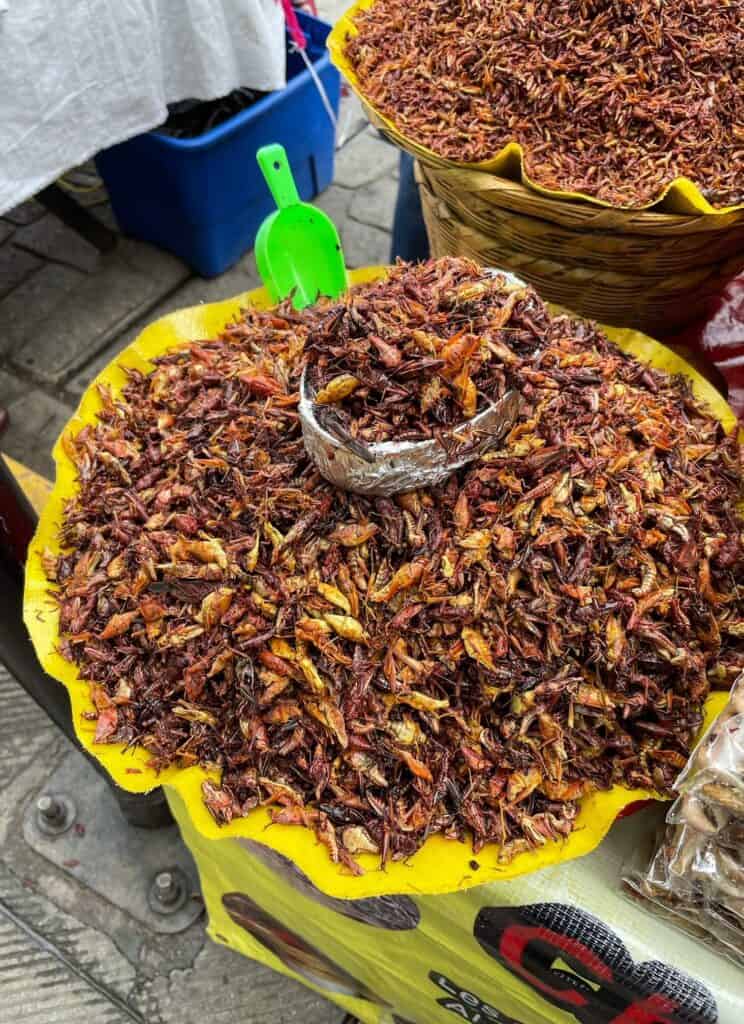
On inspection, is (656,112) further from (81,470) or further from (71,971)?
(71,971)

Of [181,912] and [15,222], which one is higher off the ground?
[15,222]

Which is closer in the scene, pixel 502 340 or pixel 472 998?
pixel 502 340

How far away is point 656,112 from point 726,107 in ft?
0.52

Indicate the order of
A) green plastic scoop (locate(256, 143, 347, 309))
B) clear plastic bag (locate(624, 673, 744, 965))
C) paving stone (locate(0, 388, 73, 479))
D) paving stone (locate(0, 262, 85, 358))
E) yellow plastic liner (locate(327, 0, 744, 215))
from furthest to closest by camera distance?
paving stone (locate(0, 262, 85, 358))
paving stone (locate(0, 388, 73, 479))
green plastic scoop (locate(256, 143, 347, 309))
yellow plastic liner (locate(327, 0, 744, 215))
clear plastic bag (locate(624, 673, 744, 965))

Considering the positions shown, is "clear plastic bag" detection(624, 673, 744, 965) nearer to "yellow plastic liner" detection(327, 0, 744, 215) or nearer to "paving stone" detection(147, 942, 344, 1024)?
"yellow plastic liner" detection(327, 0, 744, 215)

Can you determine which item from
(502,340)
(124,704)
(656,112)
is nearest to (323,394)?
(502,340)

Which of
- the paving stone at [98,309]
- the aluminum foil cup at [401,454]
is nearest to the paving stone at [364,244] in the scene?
the paving stone at [98,309]

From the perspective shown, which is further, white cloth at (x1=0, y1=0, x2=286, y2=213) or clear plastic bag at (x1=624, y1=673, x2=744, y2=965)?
white cloth at (x1=0, y1=0, x2=286, y2=213)

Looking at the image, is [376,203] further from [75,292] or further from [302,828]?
[302,828]

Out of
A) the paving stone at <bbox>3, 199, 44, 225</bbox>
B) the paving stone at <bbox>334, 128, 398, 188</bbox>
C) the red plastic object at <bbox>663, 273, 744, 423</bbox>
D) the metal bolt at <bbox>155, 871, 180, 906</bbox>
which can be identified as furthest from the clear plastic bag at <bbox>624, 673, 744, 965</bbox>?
the paving stone at <bbox>3, 199, 44, 225</bbox>

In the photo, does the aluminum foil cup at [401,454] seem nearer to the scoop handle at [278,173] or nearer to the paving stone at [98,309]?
the scoop handle at [278,173]

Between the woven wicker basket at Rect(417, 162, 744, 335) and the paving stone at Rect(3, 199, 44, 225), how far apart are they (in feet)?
8.33

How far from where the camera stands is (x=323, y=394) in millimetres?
1064

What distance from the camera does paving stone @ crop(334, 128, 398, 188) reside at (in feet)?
12.8
